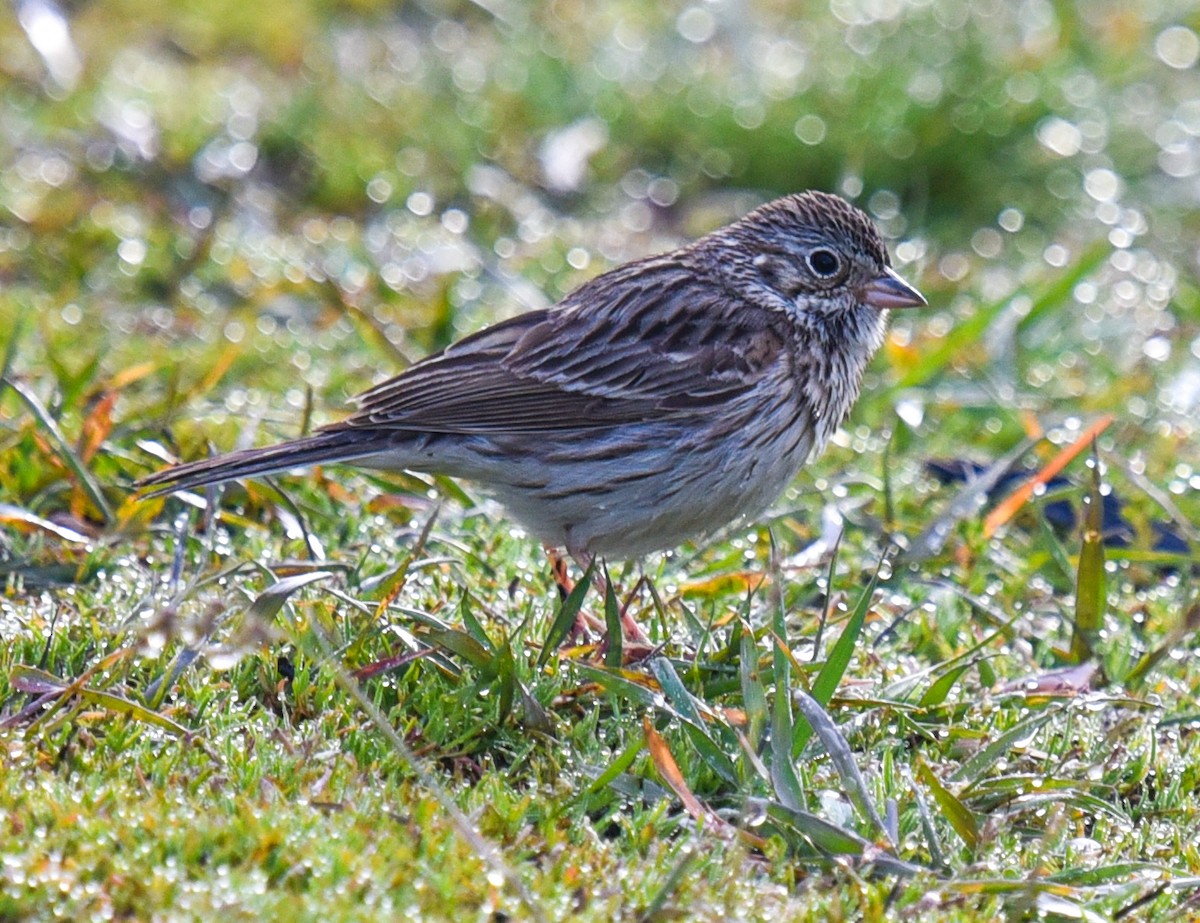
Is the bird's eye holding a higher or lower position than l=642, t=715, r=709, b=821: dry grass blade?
higher

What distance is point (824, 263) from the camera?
5.52m

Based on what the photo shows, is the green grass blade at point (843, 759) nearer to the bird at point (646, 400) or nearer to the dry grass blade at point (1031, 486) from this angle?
the bird at point (646, 400)

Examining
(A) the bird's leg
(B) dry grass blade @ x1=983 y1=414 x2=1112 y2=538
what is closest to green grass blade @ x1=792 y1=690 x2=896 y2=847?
(A) the bird's leg

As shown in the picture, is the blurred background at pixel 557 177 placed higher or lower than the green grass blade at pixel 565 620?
higher

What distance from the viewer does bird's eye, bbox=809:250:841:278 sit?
5.51m

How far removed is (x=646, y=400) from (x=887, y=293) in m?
0.95

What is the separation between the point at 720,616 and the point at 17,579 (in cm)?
201

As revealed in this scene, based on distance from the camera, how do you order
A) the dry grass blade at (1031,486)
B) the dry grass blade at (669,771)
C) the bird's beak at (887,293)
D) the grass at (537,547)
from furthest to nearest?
the dry grass blade at (1031,486), the bird's beak at (887,293), the dry grass blade at (669,771), the grass at (537,547)

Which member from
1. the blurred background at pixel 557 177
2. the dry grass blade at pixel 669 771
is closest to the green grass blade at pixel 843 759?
the dry grass blade at pixel 669 771

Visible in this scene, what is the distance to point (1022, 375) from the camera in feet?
22.9

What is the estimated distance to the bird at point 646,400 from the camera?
195 inches

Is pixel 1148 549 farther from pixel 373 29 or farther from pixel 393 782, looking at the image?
pixel 373 29

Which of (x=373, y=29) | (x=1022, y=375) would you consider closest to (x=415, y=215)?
(x=373, y=29)

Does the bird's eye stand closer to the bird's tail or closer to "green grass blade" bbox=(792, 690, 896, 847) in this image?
the bird's tail
